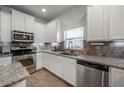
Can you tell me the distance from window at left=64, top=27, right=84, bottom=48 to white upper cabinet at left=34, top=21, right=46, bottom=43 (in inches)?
52.4

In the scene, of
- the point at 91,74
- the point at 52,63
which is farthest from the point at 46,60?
the point at 91,74

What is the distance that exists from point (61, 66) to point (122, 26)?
1904mm

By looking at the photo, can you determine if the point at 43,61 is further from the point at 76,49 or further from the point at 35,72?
the point at 76,49

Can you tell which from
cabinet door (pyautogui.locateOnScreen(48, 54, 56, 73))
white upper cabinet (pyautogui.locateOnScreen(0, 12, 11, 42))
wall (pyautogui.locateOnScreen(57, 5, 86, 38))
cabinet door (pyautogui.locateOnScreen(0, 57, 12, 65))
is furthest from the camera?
cabinet door (pyautogui.locateOnScreen(48, 54, 56, 73))

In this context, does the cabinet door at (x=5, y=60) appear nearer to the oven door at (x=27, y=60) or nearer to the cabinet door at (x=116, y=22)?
the oven door at (x=27, y=60)

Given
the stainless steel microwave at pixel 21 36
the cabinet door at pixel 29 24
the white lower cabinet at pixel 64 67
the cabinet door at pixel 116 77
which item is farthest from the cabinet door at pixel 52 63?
the cabinet door at pixel 116 77

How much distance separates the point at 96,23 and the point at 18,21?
2.64 m

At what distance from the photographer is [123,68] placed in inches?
49.0

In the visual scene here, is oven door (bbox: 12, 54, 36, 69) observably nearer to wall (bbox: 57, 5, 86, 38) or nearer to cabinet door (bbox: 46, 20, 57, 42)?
cabinet door (bbox: 46, 20, 57, 42)

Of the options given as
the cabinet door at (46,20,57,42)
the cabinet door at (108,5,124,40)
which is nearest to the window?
the cabinet door at (46,20,57,42)

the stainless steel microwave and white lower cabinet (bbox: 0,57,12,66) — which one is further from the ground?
the stainless steel microwave

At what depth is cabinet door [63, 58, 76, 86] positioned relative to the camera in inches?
84.8

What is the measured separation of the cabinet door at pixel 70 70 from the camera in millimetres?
2154
